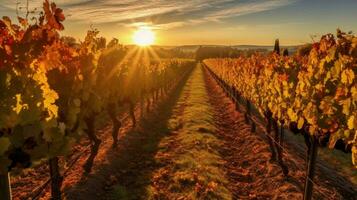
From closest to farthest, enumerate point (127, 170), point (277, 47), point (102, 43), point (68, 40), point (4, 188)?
point (4, 188) < point (68, 40) < point (127, 170) < point (102, 43) < point (277, 47)

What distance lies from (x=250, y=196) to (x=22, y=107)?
782cm

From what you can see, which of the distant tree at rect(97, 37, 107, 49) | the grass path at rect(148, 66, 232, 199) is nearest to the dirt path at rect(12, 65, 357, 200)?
the grass path at rect(148, 66, 232, 199)

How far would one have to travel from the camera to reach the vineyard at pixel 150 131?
6.08 metres

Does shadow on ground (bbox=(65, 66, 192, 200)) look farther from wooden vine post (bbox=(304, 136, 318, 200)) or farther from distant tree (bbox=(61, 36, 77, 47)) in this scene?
wooden vine post (bbox=(304, 136, 318, 200))

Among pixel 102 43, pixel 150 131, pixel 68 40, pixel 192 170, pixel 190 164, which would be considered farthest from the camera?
pixel 150 131

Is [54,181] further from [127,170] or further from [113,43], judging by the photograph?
[113,43]

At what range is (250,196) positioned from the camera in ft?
37.9

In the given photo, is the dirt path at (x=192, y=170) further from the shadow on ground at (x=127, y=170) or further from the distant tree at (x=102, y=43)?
the distant tree at (x=102, y=43)

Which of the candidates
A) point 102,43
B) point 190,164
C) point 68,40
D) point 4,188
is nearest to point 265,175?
point 190,164

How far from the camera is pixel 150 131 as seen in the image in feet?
66.9

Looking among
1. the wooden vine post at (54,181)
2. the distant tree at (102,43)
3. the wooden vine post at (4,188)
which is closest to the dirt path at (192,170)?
the wooden vine post at (54,181)

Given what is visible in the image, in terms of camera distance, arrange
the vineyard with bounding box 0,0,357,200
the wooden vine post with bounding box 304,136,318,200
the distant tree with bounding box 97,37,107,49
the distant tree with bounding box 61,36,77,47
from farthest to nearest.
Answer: the distant tree with bounding box 97,37,107,49 → the distant tree with bounding box 61,36,77,47 → the wooden vine post with bounding box 304,136,318,200 → the vineyard with bounding box 0,0,357,200

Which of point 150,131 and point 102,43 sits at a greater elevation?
point 102,43

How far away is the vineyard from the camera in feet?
20.0
